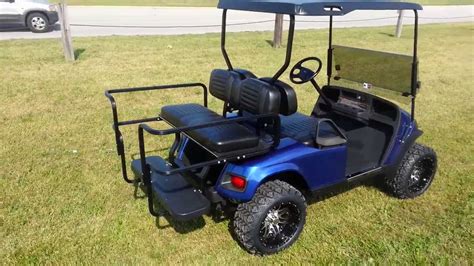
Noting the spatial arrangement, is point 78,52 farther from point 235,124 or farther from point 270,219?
point 270,219

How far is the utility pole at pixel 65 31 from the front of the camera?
7.49 metres

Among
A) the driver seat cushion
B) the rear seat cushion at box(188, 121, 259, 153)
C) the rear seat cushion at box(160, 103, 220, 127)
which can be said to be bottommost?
the driver seat cushion

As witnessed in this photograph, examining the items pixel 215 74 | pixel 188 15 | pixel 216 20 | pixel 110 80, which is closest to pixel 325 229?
pixel 215 74

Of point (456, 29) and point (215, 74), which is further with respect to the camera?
point (456, 29)

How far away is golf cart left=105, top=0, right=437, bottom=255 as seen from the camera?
264 centimetres

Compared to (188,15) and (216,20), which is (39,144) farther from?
(188,15)

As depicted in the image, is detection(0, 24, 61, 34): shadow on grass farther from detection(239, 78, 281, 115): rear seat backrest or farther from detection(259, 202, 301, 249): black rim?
detection(259, 202, 301, 249): black rim

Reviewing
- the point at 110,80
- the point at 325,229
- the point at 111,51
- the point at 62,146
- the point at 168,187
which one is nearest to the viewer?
the point at 168,187

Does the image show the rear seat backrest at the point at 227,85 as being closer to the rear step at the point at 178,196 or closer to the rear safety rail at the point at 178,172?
the rear safety rail at the point at 178,172

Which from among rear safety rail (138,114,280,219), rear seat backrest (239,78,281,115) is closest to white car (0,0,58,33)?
rear seat backrest (239,78,281,115)

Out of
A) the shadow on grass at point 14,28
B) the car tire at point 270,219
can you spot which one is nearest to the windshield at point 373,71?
the car tire at point 270,219

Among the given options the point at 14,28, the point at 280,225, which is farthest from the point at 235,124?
the point at 14,28

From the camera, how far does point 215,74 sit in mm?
3391

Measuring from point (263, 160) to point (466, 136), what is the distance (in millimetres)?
3523
